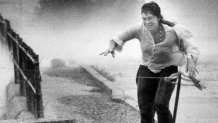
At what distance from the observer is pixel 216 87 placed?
9.34 meters

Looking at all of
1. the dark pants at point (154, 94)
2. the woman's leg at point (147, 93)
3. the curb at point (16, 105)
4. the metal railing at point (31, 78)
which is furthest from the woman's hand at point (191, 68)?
the curb at point (16, 105)

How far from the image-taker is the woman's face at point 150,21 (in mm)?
4426

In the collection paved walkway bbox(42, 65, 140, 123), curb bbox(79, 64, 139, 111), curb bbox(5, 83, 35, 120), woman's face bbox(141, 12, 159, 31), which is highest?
woman's face bbox(141, 12, 159, 31)

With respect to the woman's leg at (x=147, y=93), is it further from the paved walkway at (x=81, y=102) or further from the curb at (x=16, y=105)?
the curb at (x=16, y=105)

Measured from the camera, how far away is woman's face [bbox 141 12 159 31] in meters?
4.43

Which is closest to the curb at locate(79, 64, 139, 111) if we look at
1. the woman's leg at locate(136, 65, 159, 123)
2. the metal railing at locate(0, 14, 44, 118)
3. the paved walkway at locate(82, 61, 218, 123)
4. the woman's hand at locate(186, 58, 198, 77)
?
the paved walkway at locate(82, 61, 218, 123)

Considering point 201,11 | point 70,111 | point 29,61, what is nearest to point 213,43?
point 201,11

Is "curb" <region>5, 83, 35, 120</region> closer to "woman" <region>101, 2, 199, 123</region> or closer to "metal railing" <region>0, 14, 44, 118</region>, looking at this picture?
"metal railing" <region>0, 14, 44, 118</region>

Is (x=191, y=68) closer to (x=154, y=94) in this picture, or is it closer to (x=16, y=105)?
(x=154, y=94)

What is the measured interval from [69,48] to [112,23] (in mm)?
2263

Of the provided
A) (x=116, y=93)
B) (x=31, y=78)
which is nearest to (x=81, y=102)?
(x=116, y=93)

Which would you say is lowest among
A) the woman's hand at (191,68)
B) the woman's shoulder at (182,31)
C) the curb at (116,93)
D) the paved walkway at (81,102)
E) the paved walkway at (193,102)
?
the paved walkway at (193,102)

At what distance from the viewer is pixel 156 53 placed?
4648 mm

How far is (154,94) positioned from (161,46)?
1.90 ft
